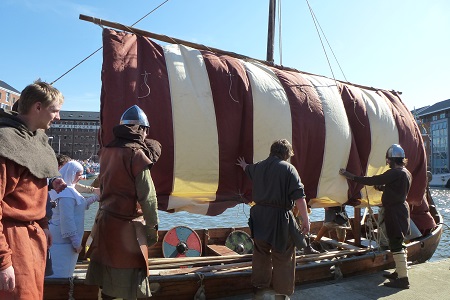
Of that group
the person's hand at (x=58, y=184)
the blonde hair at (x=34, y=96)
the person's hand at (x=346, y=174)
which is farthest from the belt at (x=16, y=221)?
the person's hand at (x=346, y=174)

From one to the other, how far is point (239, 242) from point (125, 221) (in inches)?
167

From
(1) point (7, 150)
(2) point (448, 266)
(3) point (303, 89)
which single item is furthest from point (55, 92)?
(2) point (448, 266)

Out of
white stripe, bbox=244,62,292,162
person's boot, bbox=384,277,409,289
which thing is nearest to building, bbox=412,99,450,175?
person's boot, bbox=384,277,409,289

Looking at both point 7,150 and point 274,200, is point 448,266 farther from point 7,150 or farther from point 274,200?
point 7,150

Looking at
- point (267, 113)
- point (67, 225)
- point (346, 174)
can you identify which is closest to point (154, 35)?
point (267, 113)

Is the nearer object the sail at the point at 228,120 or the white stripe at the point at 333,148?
the sail at the point at 228,120

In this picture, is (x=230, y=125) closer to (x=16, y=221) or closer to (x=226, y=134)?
(x=226, y=134)

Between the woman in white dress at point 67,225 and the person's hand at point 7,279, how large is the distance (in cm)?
190

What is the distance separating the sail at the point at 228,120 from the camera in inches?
189

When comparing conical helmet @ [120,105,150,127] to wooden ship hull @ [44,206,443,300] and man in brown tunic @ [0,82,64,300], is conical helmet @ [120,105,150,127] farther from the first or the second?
wooden ship hull @ [44,206,443,300]

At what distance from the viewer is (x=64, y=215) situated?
3.96 m

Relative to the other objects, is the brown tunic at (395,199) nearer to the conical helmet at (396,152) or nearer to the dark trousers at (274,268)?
the conical helmet at (396,152)

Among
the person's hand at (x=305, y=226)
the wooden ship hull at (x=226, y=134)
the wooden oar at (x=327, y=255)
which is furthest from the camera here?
the wooden oar at (x=327, y=255)

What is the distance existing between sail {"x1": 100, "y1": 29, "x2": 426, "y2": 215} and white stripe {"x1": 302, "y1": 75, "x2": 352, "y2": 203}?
2 centimetres
